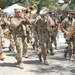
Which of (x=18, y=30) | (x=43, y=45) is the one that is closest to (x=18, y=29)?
(x=18, y=30)

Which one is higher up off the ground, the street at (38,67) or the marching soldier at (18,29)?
the marching soldier at (18,29)

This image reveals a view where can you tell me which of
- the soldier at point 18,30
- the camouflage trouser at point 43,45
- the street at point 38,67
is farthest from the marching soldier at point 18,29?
the camouflage trouser at point 43,45

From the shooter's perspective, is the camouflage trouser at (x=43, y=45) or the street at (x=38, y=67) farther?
the camouflage trouser at (x=43, y=45)

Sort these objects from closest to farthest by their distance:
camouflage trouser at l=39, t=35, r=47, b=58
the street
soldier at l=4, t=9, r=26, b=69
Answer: the street → soldier at l=4, t=9, r=26, b=69 → camouflage trouser at l=39, t=35, r=47, b=58

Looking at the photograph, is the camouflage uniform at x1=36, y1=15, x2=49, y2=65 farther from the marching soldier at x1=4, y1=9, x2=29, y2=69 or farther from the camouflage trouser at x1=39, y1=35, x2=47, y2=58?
the marching soldier at x1=4, y1=9, x2=29, y2=69

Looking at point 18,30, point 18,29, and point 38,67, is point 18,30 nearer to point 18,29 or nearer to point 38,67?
point 18,29

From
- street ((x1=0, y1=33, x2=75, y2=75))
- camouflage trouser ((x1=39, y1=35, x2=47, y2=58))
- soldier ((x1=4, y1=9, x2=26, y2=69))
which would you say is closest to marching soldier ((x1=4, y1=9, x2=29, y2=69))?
soldier ((x1=4, y1=9, x2=26, y2=69))

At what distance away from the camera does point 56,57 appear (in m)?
13.7

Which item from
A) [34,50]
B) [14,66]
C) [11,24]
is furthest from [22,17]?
[34,50]

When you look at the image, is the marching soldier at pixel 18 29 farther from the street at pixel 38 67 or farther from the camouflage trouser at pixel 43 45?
the camouflage trouser at pixel 43 45

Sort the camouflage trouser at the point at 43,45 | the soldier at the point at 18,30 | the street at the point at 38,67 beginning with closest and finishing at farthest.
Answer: the street at the point at 38,67
the soldier at the point at 18,30
the camouflage trouser at the point at 43,45

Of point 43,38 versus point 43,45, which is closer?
point 43,45

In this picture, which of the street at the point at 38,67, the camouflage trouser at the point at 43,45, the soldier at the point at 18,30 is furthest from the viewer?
the camouflage trouser at the point at 43,45

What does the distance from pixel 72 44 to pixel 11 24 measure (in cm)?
267
